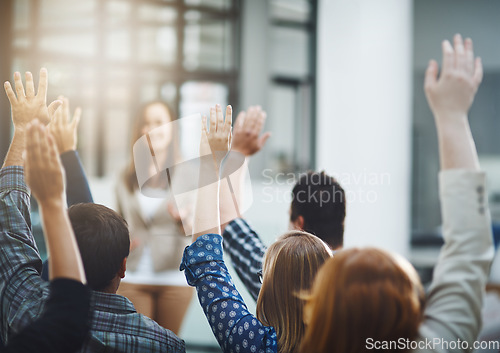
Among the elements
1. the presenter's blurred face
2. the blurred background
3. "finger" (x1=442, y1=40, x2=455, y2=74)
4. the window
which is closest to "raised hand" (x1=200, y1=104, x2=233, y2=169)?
"finger" (x1=442, y1=40, x2=455, y2=74)

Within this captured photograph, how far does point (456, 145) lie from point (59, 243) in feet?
1.93

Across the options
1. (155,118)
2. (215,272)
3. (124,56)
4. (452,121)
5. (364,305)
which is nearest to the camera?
(364,305)

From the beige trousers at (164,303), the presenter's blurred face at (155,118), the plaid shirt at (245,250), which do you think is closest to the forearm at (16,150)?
the plaid shirt at (245,250)

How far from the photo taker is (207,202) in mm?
→ 888

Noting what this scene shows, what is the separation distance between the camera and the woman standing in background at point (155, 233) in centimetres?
190

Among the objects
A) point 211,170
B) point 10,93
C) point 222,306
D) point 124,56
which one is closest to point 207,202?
point 211,170

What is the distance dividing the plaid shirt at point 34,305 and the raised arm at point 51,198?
89 mm

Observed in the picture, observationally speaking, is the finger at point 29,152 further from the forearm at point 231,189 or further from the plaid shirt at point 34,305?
the forearm at point 231,189

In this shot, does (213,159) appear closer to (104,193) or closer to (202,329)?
(202,329)

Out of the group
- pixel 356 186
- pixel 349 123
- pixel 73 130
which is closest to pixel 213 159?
pixel 73 130

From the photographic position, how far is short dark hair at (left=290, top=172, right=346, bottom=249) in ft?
3.57

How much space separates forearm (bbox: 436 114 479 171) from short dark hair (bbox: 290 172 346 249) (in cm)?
41

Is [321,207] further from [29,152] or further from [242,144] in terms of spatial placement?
[29,152]

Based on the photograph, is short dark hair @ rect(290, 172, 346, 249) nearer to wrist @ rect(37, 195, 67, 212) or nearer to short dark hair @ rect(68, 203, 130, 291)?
short dark hair @ rect(68, 203, 130, 291)
